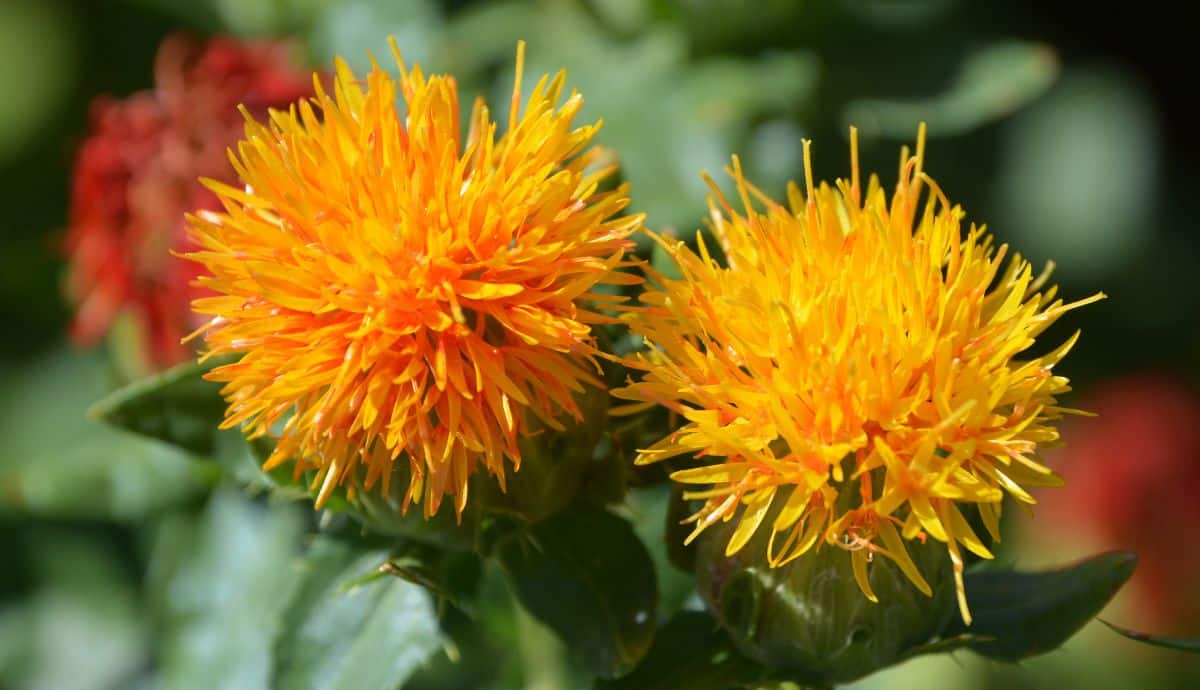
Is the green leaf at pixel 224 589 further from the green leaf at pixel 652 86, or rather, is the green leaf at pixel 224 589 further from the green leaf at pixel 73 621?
the green leaf at pixel 652 86

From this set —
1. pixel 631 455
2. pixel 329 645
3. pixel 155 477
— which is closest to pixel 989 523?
pixel 631 455

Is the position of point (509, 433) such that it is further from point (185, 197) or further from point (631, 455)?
point (185, 197)

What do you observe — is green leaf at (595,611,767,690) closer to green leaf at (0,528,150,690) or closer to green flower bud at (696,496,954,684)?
green flower bud at (696,496,954,684)

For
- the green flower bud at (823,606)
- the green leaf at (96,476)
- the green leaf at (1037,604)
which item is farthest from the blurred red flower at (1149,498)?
the green leaf at (96,476)

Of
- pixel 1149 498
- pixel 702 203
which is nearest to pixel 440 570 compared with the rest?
pixel 702 203

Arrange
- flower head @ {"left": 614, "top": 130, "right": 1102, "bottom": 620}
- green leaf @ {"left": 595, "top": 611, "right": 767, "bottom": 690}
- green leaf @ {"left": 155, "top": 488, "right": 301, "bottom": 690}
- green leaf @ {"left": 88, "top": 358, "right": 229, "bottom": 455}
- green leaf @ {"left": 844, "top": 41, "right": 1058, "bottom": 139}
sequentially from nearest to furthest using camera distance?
flower head @ {"left": 614, "top": 130, "right": 1102, "bottom": 620}
green leaf @ {"left": 595, "top": 611, "right": 767, "bottom": 690}
green leaf @ {"left": 88, "top": 358, "right": 229, "bottom": 455}
green leaf @ {"left": 155, "top": 488, "right": 301, "bottom": 690}
green leaf @ {"left": 844, "top": 41, "right": 1058, "bottom": 139}

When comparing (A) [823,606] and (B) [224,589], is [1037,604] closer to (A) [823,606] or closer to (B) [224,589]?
(A) [823,606]

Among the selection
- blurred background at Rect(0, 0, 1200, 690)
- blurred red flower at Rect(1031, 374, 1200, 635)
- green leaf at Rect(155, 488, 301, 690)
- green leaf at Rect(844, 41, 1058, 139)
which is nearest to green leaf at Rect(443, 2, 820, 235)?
blurred background at Rect(0, 0, 1200, 690)

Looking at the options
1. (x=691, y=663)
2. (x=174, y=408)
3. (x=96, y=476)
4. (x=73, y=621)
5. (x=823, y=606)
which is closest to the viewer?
(x=823, y=606)
